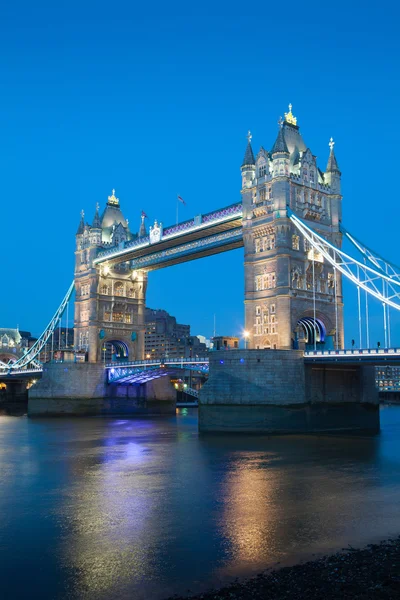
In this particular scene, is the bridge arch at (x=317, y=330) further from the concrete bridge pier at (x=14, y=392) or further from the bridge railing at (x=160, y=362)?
the concrete bridge pier at (x=14, y=392)

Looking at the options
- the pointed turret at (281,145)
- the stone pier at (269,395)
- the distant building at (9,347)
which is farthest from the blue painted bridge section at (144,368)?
the distant building at (9,347)

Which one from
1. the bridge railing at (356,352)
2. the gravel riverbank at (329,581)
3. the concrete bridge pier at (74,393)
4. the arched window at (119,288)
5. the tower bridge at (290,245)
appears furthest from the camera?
the arched window at (119,288)

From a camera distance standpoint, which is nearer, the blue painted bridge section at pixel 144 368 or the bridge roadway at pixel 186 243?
the bridge roadway at pixel 186 243

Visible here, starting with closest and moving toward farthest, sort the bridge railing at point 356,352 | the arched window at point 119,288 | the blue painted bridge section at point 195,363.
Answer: the bridge railing at point 356,352 < the blue painted bridge section at point 195,363 < the arched window at point 119,288

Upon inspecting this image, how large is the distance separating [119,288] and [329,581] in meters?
66.4

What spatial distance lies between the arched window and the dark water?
4033 cm

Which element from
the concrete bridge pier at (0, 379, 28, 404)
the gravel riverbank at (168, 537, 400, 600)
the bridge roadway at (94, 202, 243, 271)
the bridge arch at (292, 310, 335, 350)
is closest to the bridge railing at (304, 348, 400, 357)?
the bridge arch at (292, 310, 335, 350)

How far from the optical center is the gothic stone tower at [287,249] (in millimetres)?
49938

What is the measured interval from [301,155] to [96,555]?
43366 millimetres

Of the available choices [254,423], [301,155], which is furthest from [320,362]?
[301,155]

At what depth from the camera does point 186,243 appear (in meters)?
64.3

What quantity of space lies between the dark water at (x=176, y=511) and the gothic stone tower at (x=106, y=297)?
123 feet

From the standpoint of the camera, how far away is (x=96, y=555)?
50.4 ft

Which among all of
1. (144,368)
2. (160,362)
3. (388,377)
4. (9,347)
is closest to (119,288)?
(144,368)
